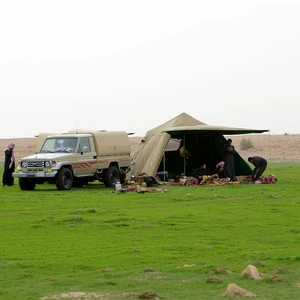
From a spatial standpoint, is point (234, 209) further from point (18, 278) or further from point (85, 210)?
point (18, 278)

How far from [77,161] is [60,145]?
0.97m

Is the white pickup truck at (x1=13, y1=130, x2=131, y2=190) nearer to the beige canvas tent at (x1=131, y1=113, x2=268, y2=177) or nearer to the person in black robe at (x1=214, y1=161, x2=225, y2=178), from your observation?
the beige canvas tent at (x1=131, y1=113, x2=268, y2=177)

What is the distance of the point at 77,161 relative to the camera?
2834 cm

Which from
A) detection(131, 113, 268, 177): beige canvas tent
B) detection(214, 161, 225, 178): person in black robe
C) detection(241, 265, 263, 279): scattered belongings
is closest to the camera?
detection(241, 265, 263, 279): scattered belongings

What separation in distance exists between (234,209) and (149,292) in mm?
10956

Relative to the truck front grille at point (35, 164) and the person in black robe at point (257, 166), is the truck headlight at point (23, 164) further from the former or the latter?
the person in black robe at point (257, 166)

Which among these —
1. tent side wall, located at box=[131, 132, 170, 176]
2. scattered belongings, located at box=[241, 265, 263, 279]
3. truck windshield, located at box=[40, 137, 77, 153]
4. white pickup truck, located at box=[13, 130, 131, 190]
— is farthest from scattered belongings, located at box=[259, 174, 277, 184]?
scattered belongings, located at box=[241, 265, 263, 279]

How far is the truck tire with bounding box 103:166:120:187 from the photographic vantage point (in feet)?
97.1

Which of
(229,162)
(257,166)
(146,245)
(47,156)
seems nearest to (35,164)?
(47,156)

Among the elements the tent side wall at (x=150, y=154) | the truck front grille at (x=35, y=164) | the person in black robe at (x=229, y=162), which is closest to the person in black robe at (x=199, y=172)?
the person in black robe at (x=229, y=162)

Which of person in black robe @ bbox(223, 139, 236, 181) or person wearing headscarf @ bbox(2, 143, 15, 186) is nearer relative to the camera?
person wearing headscarf @ bbox(2, 143, 15, 186)

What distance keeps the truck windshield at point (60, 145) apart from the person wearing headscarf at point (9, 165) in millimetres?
1379

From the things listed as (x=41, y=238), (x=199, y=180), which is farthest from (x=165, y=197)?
(x=41, y=238)

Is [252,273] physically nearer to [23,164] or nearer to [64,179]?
[64,179]
